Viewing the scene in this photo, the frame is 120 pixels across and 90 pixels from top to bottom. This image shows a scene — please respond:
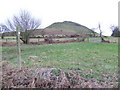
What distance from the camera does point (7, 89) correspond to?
5.65 ft

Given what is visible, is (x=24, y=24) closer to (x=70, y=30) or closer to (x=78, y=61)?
(x=78, y=61)

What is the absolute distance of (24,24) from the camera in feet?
52.2

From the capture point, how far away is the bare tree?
15602mm

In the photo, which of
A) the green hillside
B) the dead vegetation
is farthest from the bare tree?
the dead vegetation

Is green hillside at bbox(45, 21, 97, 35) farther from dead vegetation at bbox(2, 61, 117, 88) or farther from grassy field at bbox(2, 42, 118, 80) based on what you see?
dead vegetation at bbox(2, 61, 117, 88)

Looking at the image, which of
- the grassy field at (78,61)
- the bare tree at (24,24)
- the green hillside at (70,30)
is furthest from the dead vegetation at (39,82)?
the green hillside at (70,30)

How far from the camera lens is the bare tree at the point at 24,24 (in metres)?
15.6

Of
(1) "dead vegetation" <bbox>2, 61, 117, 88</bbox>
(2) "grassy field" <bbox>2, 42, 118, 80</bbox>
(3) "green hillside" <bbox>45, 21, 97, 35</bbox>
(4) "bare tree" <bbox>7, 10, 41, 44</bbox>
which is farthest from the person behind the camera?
(3) "green hillside" <bbox>45, 21, 97, 35</bbox>

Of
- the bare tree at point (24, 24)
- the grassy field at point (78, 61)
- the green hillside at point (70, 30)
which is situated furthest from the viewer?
the green hillside at point (70, 30)

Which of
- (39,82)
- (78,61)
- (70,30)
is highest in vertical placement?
(70,30)

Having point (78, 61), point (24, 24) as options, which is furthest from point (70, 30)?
point (78, 61)

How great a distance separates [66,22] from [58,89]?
5896 centimetres

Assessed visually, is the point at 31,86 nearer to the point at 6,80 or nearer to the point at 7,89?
the point at 7,89

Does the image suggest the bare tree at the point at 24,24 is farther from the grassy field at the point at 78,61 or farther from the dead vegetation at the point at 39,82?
the dead vegetation at the point at 39,82
